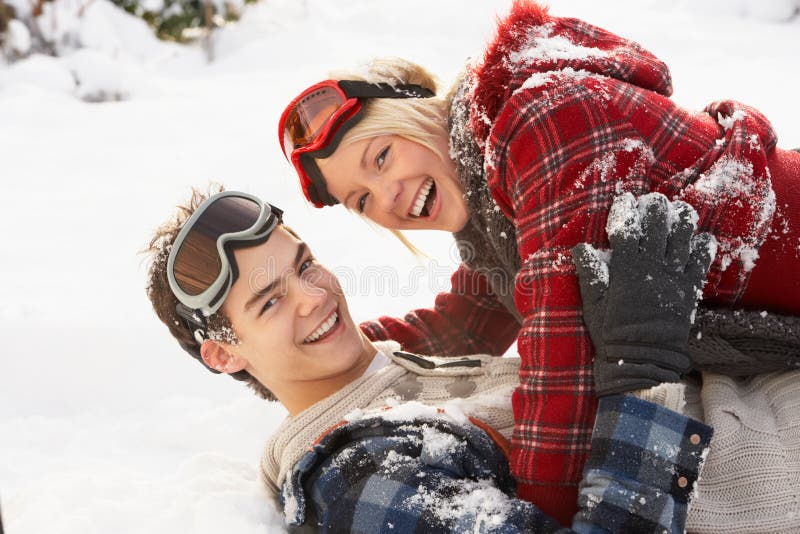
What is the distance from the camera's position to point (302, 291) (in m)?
2.31

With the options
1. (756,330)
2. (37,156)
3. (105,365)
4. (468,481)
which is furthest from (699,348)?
(37,156)

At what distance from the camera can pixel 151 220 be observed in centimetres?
494

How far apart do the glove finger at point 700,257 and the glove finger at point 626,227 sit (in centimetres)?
16

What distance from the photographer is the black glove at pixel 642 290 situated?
5.69 ft

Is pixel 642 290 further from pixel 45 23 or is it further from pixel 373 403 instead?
pixel 45 23

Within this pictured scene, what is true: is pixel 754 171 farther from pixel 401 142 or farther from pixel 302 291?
pixel 302 291

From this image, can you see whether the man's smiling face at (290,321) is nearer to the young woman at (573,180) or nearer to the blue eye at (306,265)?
the blue eye at (306,265)

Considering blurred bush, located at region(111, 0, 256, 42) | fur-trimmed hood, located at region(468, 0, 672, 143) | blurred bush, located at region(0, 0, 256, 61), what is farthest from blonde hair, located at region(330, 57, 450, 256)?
blurred bush, located at region(111, 0, 256, 42)

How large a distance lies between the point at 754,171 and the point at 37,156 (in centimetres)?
567

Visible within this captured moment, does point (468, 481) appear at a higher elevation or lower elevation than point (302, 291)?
lower

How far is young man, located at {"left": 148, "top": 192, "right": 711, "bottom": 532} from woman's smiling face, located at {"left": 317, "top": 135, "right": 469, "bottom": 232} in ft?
0.94

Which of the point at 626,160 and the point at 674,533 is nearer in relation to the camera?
the point at 674,533

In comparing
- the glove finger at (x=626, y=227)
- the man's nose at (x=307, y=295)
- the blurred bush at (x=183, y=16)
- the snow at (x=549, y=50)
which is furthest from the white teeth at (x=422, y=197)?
the blurred bush at (x=183, y=16)

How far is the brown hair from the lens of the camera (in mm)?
2334
